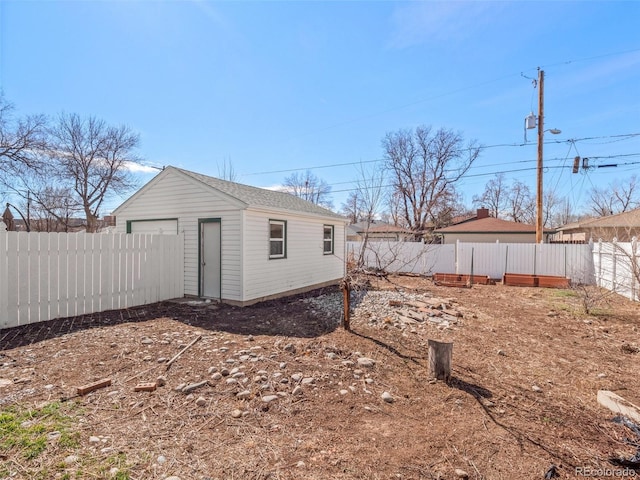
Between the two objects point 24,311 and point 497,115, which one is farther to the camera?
point 497,115

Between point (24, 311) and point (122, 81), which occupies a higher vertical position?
point (122, 81)

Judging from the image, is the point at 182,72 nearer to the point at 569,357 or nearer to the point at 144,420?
the point at 144,420

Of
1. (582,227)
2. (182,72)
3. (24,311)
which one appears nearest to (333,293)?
(24,311)

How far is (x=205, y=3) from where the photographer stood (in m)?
6.76

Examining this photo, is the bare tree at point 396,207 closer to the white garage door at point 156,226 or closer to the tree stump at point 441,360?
the white garage door at point 156,226

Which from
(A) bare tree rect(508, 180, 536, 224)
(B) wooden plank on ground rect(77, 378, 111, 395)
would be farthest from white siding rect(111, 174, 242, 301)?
(A) bare tree rect(508, 180, 536, 224)

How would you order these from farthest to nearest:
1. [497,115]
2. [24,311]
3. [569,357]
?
[497,115] < [24,311] < [569,357]

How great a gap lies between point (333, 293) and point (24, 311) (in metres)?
7.21

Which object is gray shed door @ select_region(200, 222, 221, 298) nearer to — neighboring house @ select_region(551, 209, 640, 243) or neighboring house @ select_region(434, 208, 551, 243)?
neighboring house @ select_region(434, 208, 551, 243)

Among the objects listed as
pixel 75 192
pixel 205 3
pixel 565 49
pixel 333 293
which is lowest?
pixel 333 293

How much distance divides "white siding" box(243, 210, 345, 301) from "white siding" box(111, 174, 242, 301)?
0.34 meters

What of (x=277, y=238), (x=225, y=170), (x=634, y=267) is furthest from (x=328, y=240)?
(x=225, y=170)

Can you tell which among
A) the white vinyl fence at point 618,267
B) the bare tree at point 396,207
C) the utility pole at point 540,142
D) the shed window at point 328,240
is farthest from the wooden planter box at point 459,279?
the bare tree at point 396,207

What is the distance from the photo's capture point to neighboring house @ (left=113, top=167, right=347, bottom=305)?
779cm
